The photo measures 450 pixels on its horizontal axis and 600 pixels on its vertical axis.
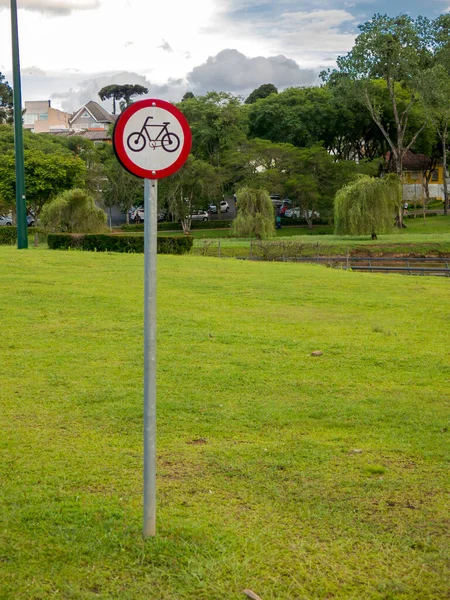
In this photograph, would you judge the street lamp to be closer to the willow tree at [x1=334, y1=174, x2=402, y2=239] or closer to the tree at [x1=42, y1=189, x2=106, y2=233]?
the tree at [x1=42, y1=189, x2=106, y2=233]

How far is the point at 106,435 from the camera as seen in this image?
5789 millimetres

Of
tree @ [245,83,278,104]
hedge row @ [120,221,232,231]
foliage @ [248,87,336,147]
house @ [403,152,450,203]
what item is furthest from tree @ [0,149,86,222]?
tree @ [245,83,278,104]

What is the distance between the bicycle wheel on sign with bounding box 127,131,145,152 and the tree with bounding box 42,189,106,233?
29369mm

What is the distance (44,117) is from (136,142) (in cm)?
11643

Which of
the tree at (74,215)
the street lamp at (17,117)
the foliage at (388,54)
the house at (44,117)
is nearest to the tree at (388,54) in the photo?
the foliage at (388,54)

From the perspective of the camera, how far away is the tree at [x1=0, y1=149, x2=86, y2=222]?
134 ft

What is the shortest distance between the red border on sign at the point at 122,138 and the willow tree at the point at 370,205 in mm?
34835

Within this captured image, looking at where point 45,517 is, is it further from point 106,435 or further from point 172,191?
point 172,191

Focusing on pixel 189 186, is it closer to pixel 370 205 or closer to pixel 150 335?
pixel 370 205

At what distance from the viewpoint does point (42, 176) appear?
134 ft

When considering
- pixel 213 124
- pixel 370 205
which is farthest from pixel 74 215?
pixel 213 124

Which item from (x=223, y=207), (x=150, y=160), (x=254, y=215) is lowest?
(x=150, y=160)

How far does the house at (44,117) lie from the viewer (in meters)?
110

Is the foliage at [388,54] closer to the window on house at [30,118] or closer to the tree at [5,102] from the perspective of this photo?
the tree at [5,102]
